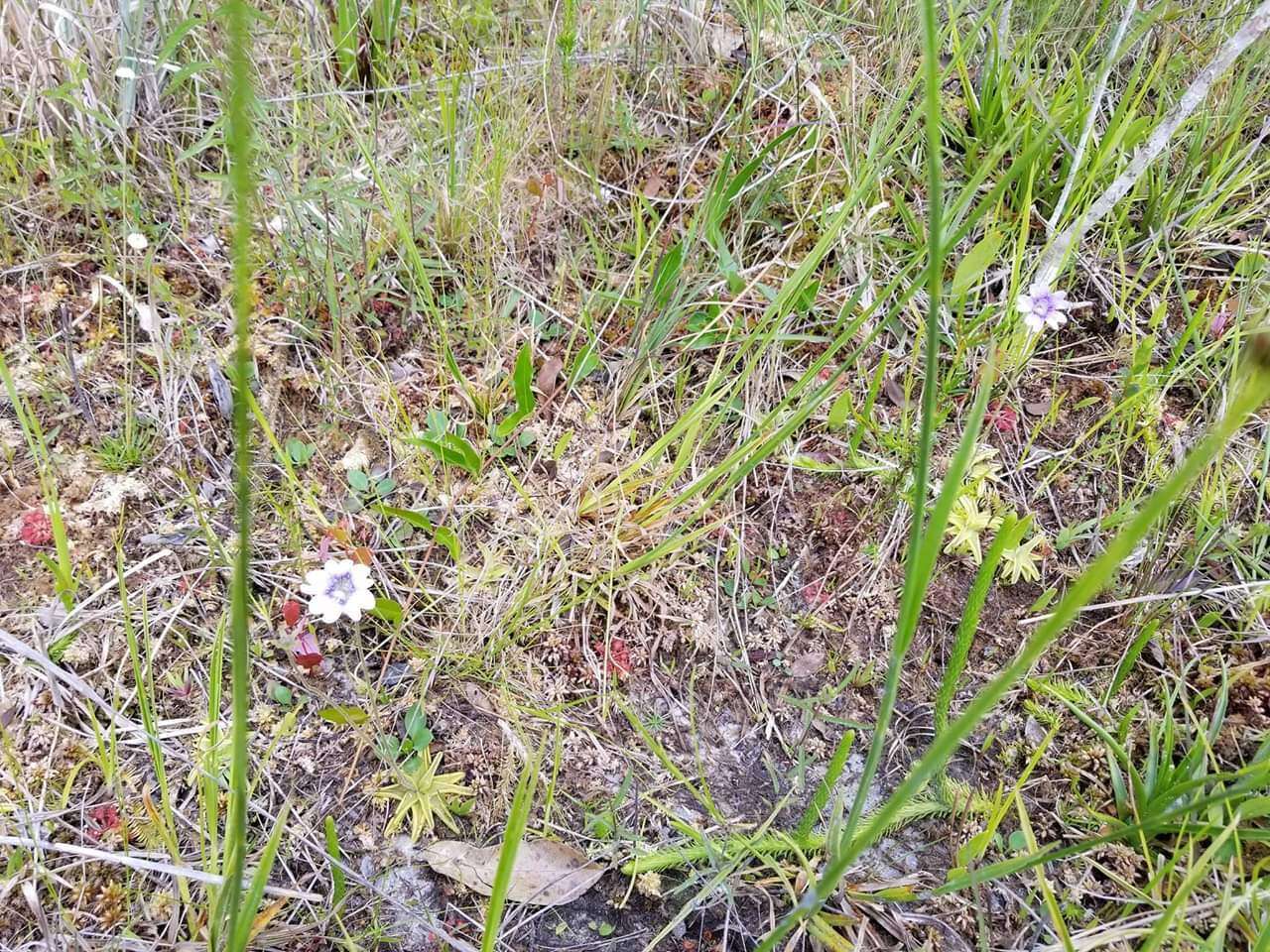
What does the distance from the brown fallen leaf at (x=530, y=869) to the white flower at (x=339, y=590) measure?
411 mm

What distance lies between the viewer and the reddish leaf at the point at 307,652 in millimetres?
1408

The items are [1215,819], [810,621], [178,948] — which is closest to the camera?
[178,948]

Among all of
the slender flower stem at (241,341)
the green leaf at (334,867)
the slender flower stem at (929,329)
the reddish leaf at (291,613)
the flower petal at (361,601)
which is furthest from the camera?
the reddish leaf at (291,613)

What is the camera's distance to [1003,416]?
6.13ft

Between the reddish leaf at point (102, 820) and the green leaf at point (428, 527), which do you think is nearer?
the reddish leaf at point (102, 820)

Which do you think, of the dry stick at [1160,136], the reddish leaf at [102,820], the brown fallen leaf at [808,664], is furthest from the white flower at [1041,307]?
the reddish leaf at [102,820]

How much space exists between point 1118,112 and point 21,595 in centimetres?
255

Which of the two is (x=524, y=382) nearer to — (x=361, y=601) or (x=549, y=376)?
(x=549, y=376)

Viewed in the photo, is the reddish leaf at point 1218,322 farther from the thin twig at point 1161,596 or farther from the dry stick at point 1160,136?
the thin twig at point 1161,596

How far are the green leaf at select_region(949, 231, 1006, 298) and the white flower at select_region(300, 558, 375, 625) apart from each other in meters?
1.43

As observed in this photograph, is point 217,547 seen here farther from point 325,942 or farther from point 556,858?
point 556,858

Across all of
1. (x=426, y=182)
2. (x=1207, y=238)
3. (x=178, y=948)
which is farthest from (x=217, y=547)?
(x=1207, y=238)

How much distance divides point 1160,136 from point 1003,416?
68cm

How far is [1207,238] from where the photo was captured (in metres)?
2.08
